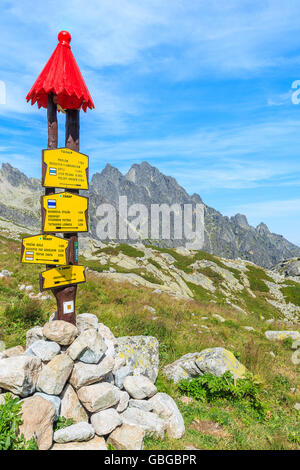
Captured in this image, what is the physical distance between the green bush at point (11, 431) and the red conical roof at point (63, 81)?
6606mm

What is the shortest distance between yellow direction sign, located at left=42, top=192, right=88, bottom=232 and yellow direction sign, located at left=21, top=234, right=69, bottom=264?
0.29 meters

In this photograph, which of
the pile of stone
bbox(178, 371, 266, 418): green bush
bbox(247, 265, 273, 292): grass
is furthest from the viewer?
bbox(247, 265, 273, 292): grass

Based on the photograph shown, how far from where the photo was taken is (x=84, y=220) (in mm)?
6934

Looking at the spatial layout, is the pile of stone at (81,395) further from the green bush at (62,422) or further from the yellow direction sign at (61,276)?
the yellow direction sign at (61,276)

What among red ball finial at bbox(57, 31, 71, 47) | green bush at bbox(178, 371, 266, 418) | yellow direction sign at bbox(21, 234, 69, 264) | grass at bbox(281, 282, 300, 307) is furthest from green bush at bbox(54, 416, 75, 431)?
grass at bbox(281, 282, 300, 307)

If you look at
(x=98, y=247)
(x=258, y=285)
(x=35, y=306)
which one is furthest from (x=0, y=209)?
(x=35, y=306)

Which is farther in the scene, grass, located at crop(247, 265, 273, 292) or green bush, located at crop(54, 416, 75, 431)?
grass, located at crop(247, 265, 273, 292)

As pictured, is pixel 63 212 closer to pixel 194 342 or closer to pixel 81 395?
pixel 81 395

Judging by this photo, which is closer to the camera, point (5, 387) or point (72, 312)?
point (5, 387)

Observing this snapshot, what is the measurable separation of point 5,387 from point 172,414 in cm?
350

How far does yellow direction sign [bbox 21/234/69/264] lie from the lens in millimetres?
6406

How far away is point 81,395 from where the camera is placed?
211 inches

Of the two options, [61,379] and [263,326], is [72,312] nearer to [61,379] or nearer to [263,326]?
[61,379]

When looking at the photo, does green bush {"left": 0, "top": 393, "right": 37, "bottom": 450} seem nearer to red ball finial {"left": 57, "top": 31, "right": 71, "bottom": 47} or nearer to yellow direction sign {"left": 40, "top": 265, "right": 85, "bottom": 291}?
yellow direction sign {"left": 40, "top": 265, "right": 85, "bottom": 291}
